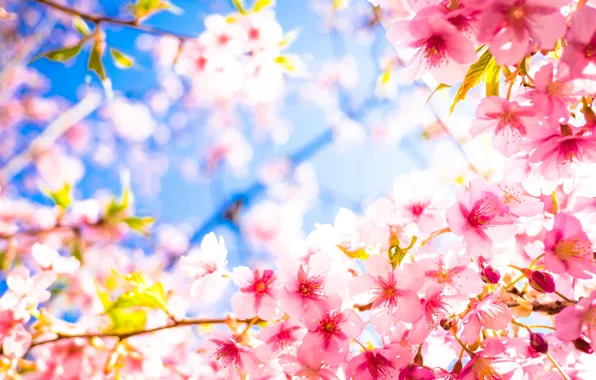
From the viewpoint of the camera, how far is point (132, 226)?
2045mm

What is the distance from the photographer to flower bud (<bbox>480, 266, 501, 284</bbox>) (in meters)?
0.87

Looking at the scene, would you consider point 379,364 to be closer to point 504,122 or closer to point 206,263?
point 206,263

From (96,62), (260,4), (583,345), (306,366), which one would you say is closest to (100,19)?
(96,62)

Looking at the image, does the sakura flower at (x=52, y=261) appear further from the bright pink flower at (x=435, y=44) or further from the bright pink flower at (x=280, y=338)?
the bright pink flower at (x=435, y=44)

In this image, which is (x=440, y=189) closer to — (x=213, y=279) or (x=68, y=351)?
(x=213, y=279)

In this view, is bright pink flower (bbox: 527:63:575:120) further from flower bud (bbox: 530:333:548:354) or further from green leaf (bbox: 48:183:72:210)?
green leaf (bbox: 48:183:72:210)

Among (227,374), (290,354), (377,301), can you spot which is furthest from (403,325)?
(227,374)

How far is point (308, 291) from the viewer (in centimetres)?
98

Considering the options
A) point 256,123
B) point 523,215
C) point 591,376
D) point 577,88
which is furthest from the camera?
point 256,123

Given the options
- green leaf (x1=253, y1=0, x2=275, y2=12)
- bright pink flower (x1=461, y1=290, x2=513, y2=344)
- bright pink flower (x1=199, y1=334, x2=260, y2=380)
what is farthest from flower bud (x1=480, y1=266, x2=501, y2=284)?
green leaf (x1=253, y1=0, x2=275, y2=12)

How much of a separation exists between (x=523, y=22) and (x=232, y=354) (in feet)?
3.13

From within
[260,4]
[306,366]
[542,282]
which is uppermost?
[260,4]

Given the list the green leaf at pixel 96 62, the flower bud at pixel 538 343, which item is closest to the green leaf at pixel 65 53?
the green leaf at pixel 96 62

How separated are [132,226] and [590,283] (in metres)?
1.75
